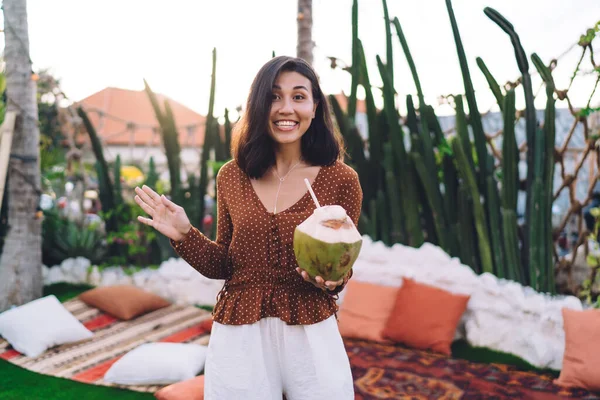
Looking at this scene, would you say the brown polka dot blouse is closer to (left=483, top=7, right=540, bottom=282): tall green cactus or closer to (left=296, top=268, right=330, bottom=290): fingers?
(left=296, top=268, right=330, bottom=290): fingers

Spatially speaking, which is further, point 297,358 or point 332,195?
point 332,195

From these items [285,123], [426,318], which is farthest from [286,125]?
[426,318]

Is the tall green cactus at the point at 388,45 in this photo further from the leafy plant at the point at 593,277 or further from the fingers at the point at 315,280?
the fingers at the point at 315,280

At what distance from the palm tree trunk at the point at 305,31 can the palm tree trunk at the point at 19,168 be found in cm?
220

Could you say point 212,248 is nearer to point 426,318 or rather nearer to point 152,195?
point 152,195

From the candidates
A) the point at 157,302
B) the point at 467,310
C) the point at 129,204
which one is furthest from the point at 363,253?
the point at 129,204

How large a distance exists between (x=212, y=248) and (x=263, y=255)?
139 mm

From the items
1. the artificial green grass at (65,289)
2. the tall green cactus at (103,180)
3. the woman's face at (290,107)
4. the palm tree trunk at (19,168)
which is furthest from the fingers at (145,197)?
the tall green cactus at (103,180)

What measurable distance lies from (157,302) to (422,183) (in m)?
2.31

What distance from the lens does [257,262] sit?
1.30 m

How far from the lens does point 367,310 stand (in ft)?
11.9

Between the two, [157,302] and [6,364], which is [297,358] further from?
[157,302]

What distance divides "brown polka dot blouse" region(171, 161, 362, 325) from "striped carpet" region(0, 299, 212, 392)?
1874 millimetres

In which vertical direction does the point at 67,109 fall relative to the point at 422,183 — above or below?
above
